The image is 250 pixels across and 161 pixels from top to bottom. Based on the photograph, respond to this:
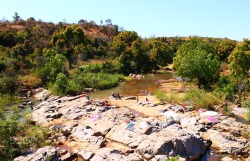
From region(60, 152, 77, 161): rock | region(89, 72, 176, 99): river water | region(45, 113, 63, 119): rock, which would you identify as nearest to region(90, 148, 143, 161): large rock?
region(60, 152, 77, 161): rock

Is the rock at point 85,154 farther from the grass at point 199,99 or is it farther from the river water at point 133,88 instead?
the river water at point 133,88

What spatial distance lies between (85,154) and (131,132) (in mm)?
4214

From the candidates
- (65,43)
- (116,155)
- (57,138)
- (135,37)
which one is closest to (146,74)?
(135,37)

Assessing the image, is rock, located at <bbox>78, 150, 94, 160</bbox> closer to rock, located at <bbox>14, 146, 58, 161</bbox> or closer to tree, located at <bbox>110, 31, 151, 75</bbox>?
rock, located at <bbox>14, 146, 58, 161</bbox>

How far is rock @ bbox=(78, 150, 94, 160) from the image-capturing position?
19.1 m

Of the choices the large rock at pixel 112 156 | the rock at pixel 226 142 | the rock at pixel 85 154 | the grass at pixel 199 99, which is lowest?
the rock at pixel 226 142

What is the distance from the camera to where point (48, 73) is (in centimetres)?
4538

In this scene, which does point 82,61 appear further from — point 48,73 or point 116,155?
point 116,155

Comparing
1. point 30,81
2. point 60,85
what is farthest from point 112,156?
point 30,81

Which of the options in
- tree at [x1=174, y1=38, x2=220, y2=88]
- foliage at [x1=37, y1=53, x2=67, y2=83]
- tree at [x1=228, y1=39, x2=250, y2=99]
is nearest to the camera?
tree at [x1=228, y1=39, x2=250, y2=99]

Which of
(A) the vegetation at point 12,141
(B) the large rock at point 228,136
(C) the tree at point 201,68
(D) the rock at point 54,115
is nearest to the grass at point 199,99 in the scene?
(B) the large rock at point 228,136

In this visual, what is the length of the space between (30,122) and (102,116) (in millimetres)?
6698

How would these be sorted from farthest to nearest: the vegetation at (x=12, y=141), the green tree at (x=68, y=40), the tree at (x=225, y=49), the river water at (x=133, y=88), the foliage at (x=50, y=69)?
1. the tree at (x=225, y=49)
2. the green tree at (x=68, y=40)
3. the foliage at (x=50, y=69)
4. the river water at (x=133, y=88)
5. the vegetation at (x=12, y=141)

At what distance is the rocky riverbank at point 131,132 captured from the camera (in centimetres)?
1936
